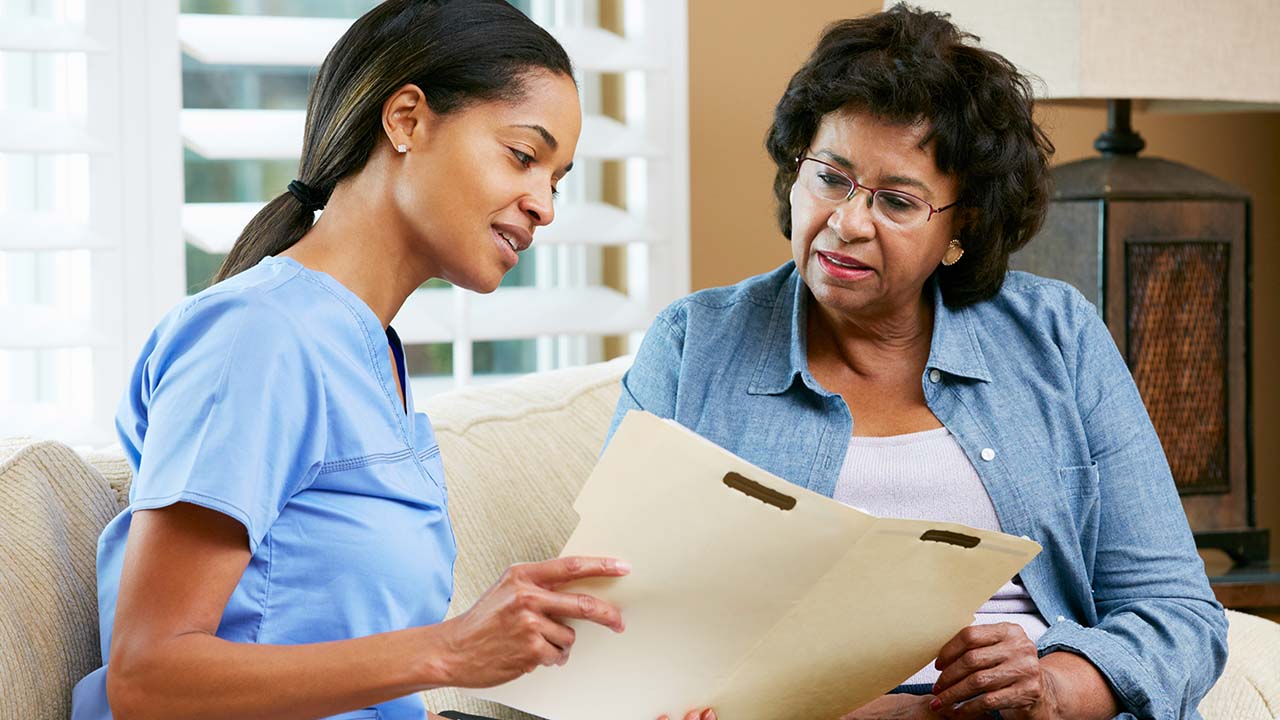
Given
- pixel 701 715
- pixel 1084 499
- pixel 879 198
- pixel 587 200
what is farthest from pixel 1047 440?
pixel 587 200

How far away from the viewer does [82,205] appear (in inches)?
80.5

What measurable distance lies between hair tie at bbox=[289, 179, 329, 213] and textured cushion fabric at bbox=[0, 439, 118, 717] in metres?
0.34

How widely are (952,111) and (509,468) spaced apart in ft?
2.19

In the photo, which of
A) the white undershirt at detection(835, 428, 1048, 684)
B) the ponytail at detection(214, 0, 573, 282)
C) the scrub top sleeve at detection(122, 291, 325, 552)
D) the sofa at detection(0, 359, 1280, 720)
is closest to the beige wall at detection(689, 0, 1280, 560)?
the sofa at detection(0, 359, 1280, 720)

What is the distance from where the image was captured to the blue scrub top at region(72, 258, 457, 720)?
35.3 inches

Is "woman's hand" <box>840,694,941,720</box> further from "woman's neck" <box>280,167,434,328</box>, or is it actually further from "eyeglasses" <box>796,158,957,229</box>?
"woman's neck" <box>280,167,434,328</box>

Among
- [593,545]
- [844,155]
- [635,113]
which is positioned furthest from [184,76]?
[593,545]

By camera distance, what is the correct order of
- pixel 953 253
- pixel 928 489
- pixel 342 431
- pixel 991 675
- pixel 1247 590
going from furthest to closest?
pixel 1247 590 < pixel 953 253 < pixel 928 489 < pixel 991 675 < pixel 342 431

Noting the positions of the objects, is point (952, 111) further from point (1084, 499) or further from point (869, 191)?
point (1084, 499)

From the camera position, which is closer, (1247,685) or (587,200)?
(1247,685)

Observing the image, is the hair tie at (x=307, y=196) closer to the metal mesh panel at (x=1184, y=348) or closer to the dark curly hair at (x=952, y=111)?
the dark curly hair at (x=952, y=111)

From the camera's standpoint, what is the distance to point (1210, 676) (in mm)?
1455

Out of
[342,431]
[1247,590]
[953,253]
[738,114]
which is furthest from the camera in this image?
[738,114]

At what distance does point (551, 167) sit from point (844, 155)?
1.63 feet
